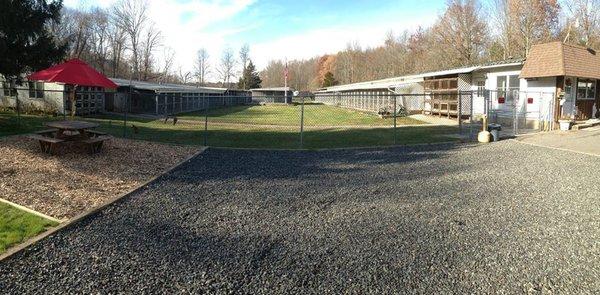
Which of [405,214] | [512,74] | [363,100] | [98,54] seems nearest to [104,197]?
[405,214]

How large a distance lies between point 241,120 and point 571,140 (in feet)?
61.2

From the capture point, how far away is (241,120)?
26.4m

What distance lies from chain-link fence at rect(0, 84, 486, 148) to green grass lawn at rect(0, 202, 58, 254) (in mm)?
7023

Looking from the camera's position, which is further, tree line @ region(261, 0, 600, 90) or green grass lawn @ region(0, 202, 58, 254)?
tree line @ region(261, 0, 600, 90)

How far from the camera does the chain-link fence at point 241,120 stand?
560 inches

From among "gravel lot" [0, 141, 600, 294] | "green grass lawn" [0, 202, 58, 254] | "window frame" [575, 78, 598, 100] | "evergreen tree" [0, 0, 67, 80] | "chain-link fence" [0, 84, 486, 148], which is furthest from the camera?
"window frame" [575, 78, 598, 100]

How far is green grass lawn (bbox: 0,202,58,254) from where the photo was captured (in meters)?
4.37

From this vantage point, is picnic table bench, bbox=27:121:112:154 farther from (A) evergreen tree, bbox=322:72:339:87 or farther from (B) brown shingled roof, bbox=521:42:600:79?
(A) evergreen tree, bbox=322:72:339:87

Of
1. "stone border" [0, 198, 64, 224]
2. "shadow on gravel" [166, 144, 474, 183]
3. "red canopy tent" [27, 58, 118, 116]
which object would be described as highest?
"red canopy tent" [27, 58, 118, 116]

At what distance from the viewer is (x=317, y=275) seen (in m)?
3.76

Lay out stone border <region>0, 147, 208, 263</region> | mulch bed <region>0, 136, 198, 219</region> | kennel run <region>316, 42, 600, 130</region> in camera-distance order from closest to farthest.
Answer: stone border <region>0, 147, 208, 263</region>
mulch bed <region>0, 136, 198, 219</region>
kennel run <region>316, 42, 600, 130</region>

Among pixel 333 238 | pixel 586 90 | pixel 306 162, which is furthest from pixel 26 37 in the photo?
pixel 586 90

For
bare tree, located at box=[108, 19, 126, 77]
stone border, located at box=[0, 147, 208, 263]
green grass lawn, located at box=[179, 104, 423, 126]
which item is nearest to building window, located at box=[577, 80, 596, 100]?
green grass lawn, located at box=[179, 104, 423, 126]

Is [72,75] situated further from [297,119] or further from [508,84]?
[508,84]
